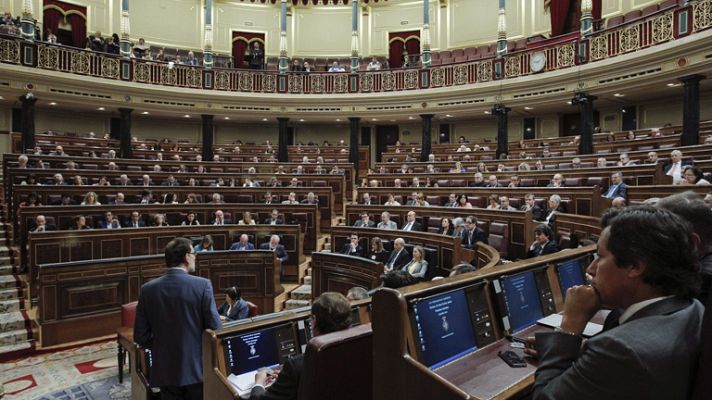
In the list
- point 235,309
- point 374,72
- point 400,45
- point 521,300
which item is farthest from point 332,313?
point 400,45

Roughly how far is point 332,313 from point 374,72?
39.4ft

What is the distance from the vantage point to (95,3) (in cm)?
1402

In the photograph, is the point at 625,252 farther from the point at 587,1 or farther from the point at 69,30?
the point at 69,30

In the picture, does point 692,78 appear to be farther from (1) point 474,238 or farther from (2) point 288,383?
(2) point 288,383

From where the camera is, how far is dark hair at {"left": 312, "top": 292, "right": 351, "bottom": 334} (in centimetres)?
160

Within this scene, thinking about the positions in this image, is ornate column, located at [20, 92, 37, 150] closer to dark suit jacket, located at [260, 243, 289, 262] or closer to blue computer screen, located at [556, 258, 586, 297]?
dark suit jacket, located at [260, 243, 289, 262]

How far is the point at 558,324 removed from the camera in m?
1.77

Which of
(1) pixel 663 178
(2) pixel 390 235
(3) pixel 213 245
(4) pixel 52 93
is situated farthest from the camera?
(4) pixel 52 93

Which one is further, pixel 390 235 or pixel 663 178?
pixel 390 235

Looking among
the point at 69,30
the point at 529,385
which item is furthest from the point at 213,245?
the point at 69,30

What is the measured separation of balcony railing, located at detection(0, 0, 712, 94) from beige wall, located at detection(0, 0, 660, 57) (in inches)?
137

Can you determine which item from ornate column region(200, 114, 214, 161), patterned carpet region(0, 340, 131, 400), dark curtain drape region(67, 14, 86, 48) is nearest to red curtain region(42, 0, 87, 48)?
dark curtain drape region(67, 14, 86, 48)

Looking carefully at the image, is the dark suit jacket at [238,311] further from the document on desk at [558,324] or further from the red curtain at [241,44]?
the red curtain at [241,44]

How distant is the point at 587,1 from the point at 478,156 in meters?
4.18
